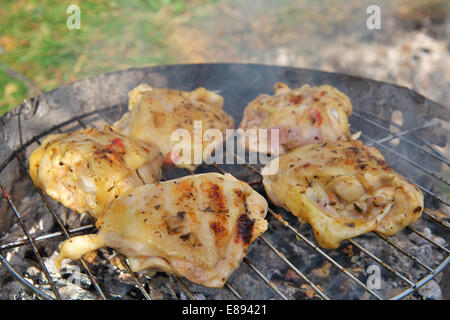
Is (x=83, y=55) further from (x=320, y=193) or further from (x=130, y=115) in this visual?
(x=320, y=193)

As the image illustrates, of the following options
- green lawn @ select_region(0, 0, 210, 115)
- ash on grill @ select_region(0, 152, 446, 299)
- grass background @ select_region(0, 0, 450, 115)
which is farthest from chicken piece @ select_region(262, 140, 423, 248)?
green lawn @ select_region(0, 0, 210, 115)

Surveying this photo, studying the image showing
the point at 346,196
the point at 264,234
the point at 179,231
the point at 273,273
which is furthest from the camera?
the point at 264,234

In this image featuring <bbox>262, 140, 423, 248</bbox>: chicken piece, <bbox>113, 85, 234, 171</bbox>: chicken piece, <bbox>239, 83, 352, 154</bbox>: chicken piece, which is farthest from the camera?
<bbox>239, 83, 352, 154</bbox>: chicken piece

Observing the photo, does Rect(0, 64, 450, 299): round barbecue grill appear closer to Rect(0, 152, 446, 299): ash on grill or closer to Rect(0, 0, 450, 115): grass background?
Rect(0, 152, 446, 299): ash on grill

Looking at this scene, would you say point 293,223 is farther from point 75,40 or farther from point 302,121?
point 75,40

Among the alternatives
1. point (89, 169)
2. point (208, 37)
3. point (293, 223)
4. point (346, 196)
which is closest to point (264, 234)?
point (293, 223)

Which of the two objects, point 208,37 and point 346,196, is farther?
point 208,37
